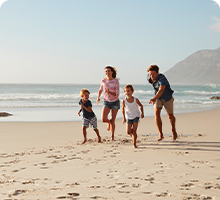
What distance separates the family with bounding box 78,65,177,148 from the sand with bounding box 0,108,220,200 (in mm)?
425

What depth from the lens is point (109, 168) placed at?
3.64 metres

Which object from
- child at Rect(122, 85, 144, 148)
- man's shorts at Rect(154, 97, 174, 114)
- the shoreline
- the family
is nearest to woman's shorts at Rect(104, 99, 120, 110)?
the family

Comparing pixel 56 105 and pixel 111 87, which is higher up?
pixel 111 87

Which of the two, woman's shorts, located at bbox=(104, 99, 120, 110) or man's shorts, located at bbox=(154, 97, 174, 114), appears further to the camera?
woman's shorts, located at bbox=(104, 99, 120, 110)

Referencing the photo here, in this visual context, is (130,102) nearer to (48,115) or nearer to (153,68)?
(153,68)

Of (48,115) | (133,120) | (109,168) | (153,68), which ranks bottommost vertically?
(109,168)

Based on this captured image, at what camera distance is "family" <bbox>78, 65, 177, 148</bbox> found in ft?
16.9

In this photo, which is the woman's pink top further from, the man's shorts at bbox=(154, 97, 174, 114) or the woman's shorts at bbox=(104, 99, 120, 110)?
the man's shorts at bbox=(154, 97, 174, 114)

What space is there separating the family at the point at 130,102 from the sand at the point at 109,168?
1.39ft

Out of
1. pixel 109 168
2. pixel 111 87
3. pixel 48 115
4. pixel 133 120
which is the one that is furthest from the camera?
pixel 48 115

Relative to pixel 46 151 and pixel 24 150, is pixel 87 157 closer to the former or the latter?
pixel 46 151

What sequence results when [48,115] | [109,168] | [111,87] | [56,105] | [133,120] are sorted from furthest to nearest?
[56,105] < [48,115] < [111,87] < [133,120] < [109,168]

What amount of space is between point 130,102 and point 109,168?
1.86m

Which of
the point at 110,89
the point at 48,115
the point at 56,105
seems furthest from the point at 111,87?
the point at 56,105
